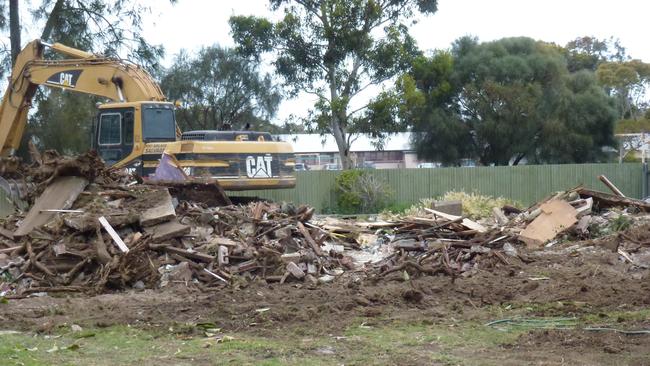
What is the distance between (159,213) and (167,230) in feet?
1.37

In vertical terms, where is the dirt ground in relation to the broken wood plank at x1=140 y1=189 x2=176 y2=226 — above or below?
below

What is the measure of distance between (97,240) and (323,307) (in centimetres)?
417

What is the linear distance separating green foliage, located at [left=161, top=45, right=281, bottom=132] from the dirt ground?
36.0 metres

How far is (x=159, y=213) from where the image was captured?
1381 cm

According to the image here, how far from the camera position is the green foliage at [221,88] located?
4828cm

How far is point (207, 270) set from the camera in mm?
13000

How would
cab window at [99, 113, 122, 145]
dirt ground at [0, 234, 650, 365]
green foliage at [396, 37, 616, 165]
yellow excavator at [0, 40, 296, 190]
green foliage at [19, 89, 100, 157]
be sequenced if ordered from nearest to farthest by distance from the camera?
dirt ground at [0, 234, 650, 365], yellow excavator at [0, 40, 296, 190], cab window at [99, 113, 122, 145], green foliage at [19, 89, 100, 157], green foliage at [396, 37, 616, 165]

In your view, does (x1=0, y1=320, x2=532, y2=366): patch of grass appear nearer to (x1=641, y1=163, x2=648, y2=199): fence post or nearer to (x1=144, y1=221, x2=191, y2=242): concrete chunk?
(x1=144, y1=221, x2=191, y2=242): concrete chunk

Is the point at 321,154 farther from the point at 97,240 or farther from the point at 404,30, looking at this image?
the point at 97,240

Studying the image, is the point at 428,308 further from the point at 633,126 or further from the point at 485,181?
the point at 633,126

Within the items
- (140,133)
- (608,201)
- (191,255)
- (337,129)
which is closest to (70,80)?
Result: (140,133)

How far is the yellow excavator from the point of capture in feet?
66.2

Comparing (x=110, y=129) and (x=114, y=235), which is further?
(x=110, y=129)

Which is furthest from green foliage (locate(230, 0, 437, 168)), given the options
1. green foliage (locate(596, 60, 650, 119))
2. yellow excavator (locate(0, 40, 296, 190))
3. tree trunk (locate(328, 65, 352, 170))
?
green foliage (locate(596, 60, 650, 119))
